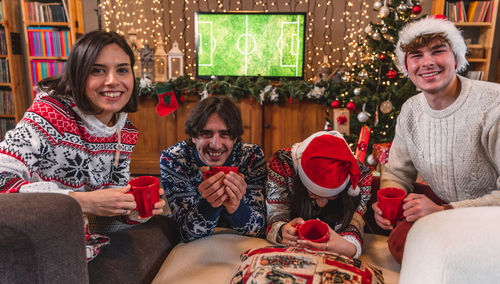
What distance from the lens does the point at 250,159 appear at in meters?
1.71

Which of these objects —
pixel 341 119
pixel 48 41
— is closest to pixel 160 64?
pixel 48 41

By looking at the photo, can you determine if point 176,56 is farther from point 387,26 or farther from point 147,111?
point 387,26

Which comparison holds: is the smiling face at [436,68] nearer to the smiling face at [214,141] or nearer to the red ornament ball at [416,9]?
the smiling face at [214,141]

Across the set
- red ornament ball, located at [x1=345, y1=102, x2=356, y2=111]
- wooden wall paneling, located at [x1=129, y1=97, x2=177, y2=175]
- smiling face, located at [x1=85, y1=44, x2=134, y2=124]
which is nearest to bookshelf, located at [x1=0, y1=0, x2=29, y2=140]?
wooden wall paneling, located at [x1=129, y1=97, x2=177, y2=175]

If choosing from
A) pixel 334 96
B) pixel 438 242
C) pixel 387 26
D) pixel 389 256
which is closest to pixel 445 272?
pixel 438 242

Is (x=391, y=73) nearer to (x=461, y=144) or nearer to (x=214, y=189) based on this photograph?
(x=461, y=144)

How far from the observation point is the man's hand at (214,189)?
1.30 m

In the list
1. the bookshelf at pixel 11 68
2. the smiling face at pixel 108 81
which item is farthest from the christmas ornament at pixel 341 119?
the bookshelf at pixel 11 68

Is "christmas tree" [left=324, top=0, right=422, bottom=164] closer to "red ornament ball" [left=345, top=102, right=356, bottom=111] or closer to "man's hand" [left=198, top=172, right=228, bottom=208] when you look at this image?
"red ornament ball" [left=345, top=102, right=356, bottom=111]

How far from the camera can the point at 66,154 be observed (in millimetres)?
1304

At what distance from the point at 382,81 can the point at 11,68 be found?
4.24m

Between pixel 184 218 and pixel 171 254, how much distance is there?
161mm

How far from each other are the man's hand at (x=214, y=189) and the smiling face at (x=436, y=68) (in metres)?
1.00

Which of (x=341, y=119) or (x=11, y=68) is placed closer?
(x=341, y=119)
